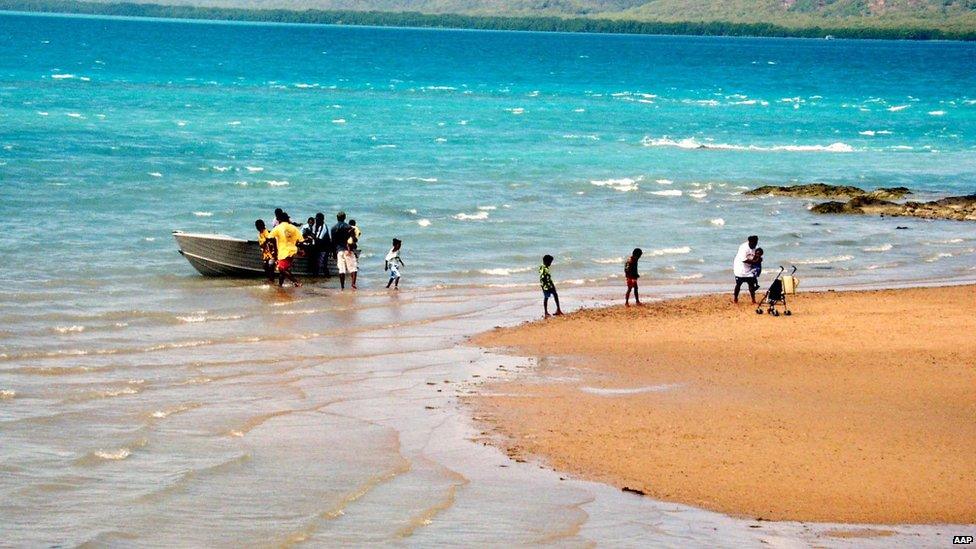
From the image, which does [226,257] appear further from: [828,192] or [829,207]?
[828,192]

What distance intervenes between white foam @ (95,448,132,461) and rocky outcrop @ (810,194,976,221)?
25.9 meters

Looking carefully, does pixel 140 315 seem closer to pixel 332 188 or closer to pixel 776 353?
pixel 776 353

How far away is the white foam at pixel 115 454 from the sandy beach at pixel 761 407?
365 centimetres

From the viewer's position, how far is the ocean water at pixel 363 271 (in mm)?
11469

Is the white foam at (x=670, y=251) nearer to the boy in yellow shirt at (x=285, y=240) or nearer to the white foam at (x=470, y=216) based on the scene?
the white foam at (x=470, y=216)

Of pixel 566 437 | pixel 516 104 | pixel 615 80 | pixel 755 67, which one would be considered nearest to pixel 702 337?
pixel 566 437

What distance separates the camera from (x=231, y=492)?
11680mm

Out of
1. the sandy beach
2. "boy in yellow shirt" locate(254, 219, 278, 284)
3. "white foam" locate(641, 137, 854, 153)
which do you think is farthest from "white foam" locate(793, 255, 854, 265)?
"white foam" locate(641, 137, 854, 153)

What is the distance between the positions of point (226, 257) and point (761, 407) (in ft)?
38.4

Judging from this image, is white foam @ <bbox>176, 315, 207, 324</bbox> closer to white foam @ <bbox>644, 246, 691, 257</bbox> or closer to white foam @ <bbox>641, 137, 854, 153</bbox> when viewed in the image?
white foam @ <bbox>644, 246, 691, 257</bbox>

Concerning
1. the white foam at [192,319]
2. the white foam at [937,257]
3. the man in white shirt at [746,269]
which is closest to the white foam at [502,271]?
the man in white shirt at [746,269]

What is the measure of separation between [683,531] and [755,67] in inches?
4947

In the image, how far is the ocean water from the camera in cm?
1147

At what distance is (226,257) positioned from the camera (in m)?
23.4
